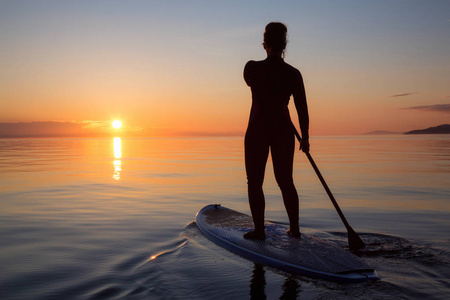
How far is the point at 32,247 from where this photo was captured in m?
4.96

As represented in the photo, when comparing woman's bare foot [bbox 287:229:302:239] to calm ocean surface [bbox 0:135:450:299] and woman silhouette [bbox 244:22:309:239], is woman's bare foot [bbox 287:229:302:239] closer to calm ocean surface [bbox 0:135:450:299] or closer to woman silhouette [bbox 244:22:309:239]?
woman silhouette [bbox 244:22:309:239]

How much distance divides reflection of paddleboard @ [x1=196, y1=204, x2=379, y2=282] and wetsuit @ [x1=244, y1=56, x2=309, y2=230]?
1.32 ft

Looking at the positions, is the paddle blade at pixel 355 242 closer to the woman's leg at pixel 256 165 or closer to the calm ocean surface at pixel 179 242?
the calm ocean surface at pixel 179 242

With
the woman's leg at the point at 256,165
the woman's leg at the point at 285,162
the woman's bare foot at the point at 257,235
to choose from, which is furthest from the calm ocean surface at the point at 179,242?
the woman's leg at the point at 285,162

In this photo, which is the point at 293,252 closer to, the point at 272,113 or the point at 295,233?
the point at 295,233

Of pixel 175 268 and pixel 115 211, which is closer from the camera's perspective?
pixel 175 268

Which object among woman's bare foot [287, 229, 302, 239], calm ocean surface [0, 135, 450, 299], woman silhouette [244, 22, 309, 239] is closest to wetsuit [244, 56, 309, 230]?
woman silhouette [244, 22, 309, 239]

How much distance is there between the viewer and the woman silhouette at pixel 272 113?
437 centimetres

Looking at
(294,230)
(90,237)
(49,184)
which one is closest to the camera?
(294,230)

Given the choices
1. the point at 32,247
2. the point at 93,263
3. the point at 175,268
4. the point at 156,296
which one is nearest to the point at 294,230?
the point at 175,268

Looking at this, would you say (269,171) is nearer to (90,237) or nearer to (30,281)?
(90,237)

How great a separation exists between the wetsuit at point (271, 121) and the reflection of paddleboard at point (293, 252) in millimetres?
403

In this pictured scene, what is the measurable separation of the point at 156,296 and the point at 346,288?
1.84 metres

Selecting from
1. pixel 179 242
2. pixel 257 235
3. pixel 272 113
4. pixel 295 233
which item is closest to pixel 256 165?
pixel 272 113
